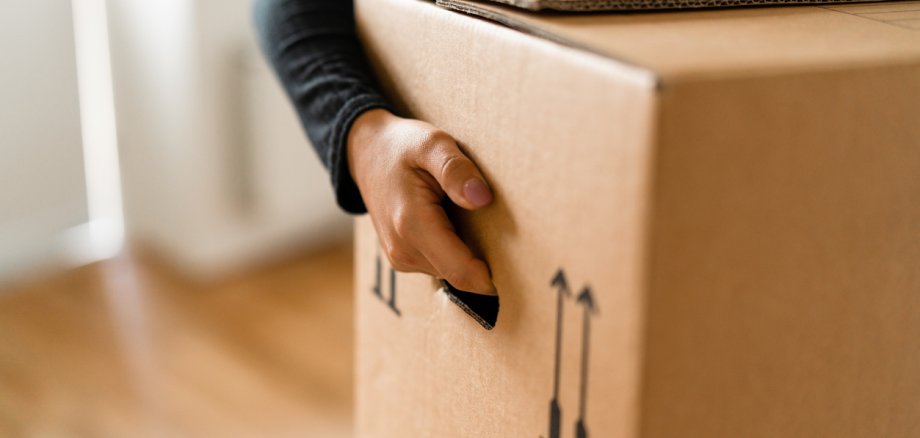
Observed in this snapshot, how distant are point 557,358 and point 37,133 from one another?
2057 millimetres

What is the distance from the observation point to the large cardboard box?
371 millimetres

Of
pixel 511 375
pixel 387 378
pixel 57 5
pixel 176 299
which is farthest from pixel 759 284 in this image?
pixel 57 5

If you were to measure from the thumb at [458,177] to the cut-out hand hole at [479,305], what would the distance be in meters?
0.07

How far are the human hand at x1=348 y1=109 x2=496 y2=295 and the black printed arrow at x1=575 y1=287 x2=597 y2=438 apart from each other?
0.10m

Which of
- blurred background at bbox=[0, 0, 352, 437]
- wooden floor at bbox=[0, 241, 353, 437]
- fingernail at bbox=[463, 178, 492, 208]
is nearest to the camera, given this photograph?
fingernail at bbox=[463, 178, 492, 208]

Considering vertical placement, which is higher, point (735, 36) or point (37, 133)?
point (735, 36)

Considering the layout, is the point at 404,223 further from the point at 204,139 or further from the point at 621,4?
the point at 204,139

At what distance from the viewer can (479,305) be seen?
55cm

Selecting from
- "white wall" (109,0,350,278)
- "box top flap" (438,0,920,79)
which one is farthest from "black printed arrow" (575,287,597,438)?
"white wall" (109,0,350,278)

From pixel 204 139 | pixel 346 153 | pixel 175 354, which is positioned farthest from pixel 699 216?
pixel 204 139

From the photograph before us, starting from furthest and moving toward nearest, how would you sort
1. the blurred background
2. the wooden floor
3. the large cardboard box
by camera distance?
the blurred background, the wooden floor, the large cardboard box

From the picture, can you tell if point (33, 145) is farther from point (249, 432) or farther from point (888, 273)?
point (888, 273)

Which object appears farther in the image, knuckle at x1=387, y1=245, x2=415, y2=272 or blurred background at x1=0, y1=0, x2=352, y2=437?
blurred background at x1=0, y1=0, x2=352, y2=437

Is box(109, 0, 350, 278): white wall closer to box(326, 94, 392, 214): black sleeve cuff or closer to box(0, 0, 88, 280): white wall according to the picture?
box(0, 0, 88, 280): white wall
